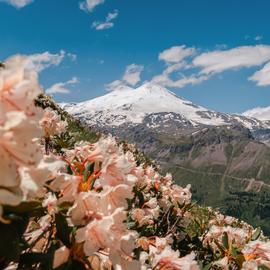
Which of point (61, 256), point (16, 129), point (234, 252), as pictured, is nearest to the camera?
point (16, 129)

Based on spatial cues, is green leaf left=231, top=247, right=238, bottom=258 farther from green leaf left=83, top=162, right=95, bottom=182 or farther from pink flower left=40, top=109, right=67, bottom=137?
pink flower left=40, top=109, right=67, bottom=137

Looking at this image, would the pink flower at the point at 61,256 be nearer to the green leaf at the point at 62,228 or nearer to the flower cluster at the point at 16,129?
the green leaf at the point at 62,228

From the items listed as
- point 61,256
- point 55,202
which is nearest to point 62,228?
point 61,256

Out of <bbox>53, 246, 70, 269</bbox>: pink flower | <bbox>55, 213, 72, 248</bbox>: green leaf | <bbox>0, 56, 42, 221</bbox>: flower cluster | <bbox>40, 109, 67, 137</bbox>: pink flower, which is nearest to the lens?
<bbox>0, 56, 42, 221</bbox>: flower cluster

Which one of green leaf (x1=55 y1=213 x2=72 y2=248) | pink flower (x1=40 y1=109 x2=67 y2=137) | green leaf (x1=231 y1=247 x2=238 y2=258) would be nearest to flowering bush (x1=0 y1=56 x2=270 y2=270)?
green leaf (x1=55 y1=213 x2=72 y2=248)

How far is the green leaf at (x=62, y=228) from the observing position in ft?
8.82

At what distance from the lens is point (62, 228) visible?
270cm

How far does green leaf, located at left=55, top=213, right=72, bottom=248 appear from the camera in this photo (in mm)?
2689

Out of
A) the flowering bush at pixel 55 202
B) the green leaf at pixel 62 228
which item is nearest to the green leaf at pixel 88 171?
the flowering bush at pixel 55 202

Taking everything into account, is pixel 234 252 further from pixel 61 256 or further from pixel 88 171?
pixel 61 256

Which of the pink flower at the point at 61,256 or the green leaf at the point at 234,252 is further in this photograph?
the green leaf at the point at 234,252

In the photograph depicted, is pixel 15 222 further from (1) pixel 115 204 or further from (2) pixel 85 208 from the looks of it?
(1) pixel 115 204

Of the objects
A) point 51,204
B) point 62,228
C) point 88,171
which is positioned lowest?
point 62,228

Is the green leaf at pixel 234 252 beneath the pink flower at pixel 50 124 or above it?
beneath
